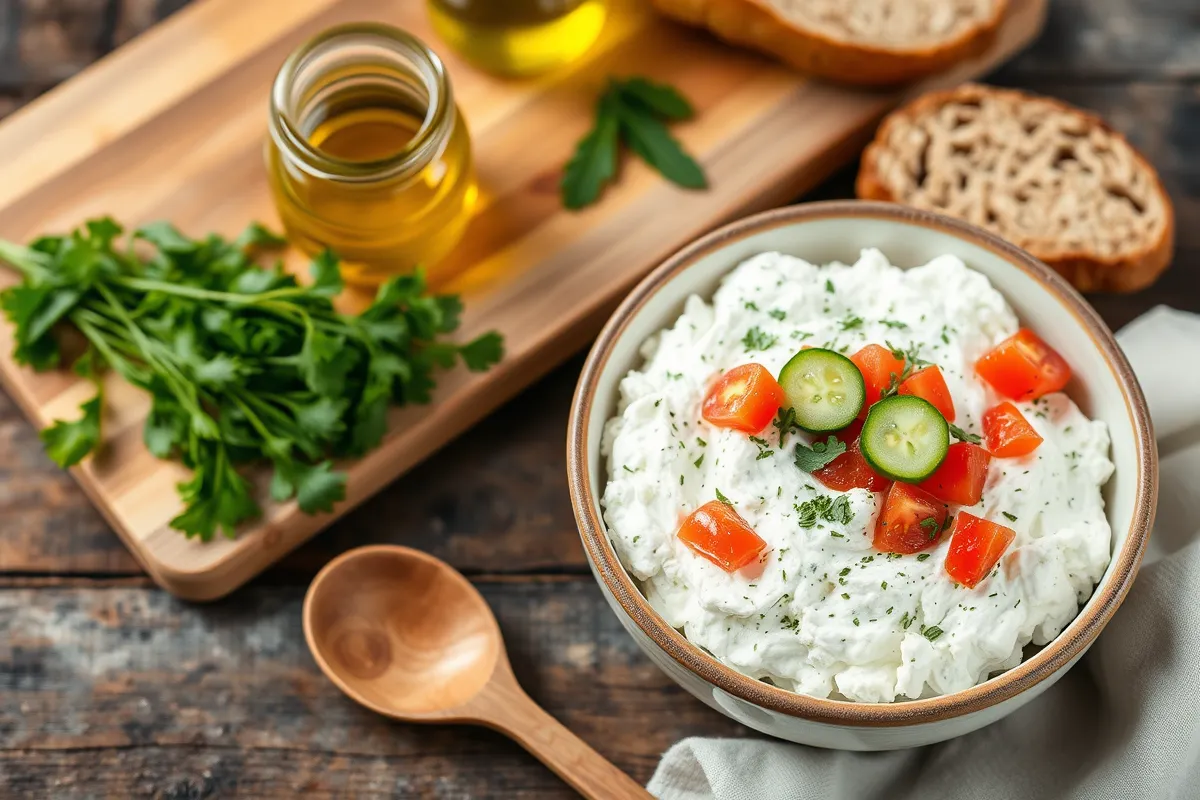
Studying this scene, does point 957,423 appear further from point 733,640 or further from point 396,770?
point 396,770

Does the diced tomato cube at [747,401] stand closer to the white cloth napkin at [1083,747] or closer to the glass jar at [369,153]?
the white cloth napkin at [1083,747]

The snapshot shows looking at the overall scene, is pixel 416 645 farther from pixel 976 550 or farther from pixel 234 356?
pixel 976 550

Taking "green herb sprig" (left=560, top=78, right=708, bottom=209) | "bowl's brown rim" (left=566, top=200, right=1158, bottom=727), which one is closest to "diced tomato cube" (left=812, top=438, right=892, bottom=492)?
"bowl's brown rim" (left=566, top=200, right=1158, bottom=727)

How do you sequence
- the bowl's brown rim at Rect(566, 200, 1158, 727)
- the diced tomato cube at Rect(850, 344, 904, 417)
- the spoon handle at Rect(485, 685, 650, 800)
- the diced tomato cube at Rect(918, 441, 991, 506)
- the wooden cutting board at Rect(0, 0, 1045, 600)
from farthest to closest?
the wooden cutting board at Rect(0, 0, 1045, 600) → the spoon handle at Rect(485, 685, 650, 800) → the diced tomato cube at Rect(850, 344, 904, 417) → the diced tomato cube at Rect(918, 441, 991, 506) → the bowl's brown rim at Rect(566, 200, 1158, 727)

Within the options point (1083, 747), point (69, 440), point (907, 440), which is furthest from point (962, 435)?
point (69, 440)

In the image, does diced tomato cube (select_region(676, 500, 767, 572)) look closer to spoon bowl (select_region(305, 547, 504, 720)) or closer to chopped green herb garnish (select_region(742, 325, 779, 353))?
chopped green herb garnish (select_region(742, 325, 779, 353))

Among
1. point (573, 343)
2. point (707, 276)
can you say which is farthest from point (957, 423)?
point (573, 343)
